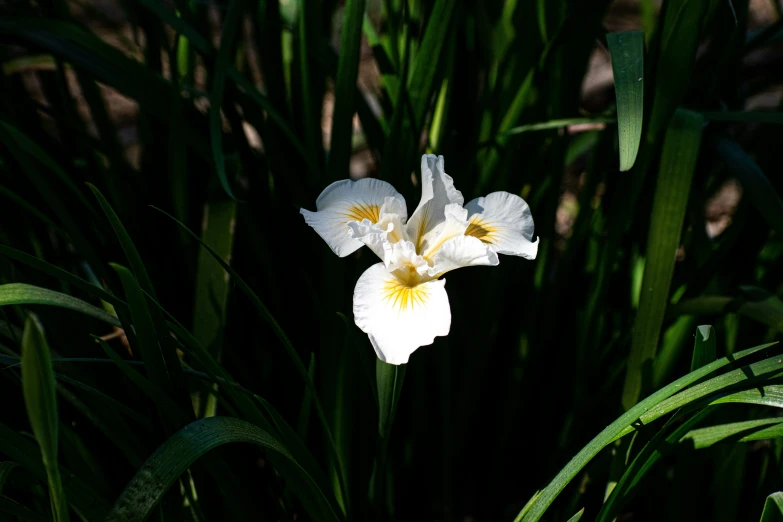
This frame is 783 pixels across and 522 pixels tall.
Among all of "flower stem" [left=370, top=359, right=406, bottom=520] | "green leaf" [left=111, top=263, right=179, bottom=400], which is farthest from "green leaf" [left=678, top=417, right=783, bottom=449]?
"green leaf" [left=111, top=263, right=179, bottom=400]

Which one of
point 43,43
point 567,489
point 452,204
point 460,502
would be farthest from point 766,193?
point 43,43

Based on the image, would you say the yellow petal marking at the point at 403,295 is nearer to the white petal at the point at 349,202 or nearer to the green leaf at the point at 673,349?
the white petal at the point at 349,202

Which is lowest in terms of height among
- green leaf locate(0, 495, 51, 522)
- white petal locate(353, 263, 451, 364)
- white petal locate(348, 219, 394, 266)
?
green leaf locate(0, 495, 51, 522)

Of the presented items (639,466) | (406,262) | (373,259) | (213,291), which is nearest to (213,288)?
(213,291)

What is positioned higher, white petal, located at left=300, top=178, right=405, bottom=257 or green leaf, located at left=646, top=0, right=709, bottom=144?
green leaf, located at left=646, top=0, right=709, bottom=144

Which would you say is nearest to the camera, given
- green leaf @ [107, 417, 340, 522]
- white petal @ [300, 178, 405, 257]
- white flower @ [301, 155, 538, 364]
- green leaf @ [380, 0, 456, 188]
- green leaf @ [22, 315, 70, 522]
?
green leaf @ [22, 315, 70, 522]

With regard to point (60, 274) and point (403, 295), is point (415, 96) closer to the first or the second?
point (403, 295)

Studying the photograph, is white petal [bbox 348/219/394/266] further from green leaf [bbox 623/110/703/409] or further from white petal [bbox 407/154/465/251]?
green leaf [bbox 623/110/703/409]

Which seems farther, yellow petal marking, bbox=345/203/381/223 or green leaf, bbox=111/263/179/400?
yellow petal marking, bbox=345/203/381/223
